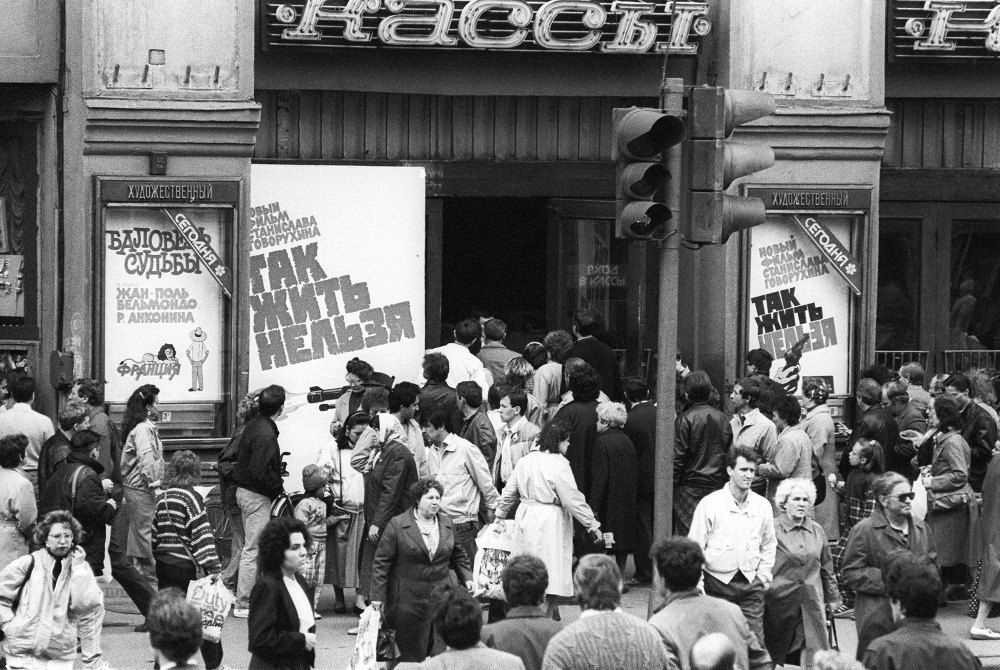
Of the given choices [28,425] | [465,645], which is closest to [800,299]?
[28,425]

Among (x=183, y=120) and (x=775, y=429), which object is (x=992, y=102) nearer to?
(x=775, y=429)

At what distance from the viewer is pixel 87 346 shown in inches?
609

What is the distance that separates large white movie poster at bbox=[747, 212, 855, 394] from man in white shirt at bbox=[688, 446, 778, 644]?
5.61 meters

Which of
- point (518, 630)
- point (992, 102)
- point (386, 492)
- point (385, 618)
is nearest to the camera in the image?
point (518, 630)

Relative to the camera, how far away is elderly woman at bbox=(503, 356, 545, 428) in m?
14.8

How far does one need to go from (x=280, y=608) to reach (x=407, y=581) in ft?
7.54

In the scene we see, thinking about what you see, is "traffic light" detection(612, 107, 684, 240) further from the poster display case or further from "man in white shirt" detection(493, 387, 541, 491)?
the poster display case

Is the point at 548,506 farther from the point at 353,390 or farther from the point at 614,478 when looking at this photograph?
the point at 353,390

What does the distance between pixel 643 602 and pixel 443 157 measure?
5.55 m

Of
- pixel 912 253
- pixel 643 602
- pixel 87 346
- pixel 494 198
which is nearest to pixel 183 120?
pixel 87 346

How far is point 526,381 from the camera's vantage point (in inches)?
606

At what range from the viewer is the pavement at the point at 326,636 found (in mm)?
12438

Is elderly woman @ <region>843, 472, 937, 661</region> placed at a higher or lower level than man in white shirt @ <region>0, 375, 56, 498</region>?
lower

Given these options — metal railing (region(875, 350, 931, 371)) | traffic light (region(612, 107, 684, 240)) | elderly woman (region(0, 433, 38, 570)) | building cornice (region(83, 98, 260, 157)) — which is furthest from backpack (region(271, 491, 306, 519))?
metal railing (region(875, 350, 931, 371))
